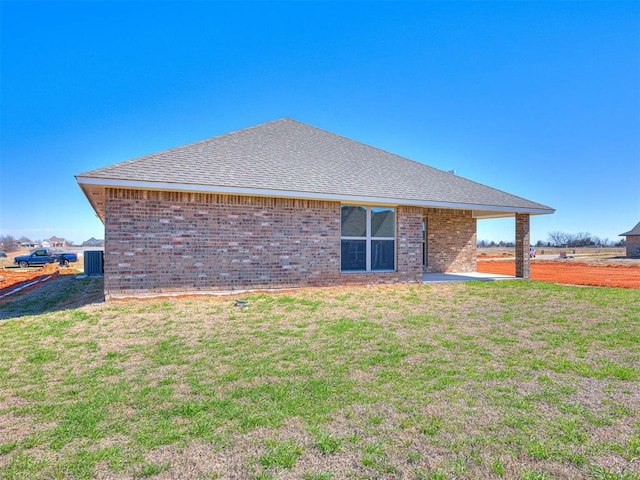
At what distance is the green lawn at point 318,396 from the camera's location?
2549 millimetres

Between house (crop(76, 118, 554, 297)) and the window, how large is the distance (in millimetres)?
35

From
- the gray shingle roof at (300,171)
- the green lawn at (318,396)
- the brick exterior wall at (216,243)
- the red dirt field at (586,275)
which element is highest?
the gray shingle roof at (300,171)

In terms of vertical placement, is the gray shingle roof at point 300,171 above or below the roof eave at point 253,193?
above

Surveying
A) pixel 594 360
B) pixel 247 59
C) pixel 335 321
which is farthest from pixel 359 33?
pixel 594 360

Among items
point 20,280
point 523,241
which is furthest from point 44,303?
point 523,241

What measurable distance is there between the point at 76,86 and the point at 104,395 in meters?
15.3

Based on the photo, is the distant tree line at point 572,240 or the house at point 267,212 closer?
the house at point 267,212

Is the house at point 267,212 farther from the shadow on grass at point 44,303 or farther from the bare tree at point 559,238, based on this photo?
the bare tree at point 559,238

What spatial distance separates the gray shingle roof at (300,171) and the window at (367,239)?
896mm

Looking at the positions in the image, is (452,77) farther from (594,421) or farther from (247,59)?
(594,421)

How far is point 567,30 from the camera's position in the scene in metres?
11.8

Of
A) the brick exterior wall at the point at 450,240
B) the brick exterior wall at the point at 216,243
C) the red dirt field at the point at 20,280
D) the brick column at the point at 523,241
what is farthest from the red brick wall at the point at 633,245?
the red dirt field at the point at 20,280

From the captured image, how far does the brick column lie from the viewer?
13703 mm

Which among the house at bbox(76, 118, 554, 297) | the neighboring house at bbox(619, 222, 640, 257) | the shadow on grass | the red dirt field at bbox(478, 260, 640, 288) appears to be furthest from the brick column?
the neighboring house at bbox(619, 222, 640, 257)
